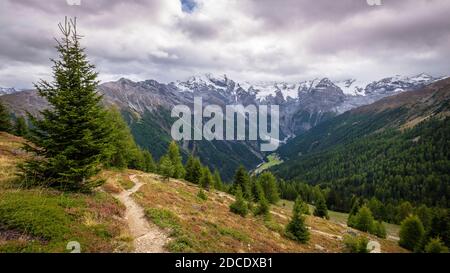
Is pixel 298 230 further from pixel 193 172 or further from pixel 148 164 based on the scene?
pixel 148 164

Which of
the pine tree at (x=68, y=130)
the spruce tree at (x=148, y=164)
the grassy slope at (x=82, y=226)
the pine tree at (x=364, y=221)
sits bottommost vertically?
the pine tree at (x=364, y=221)

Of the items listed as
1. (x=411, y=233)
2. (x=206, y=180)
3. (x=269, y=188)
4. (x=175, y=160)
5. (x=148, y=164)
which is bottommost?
(x=411, y=233)

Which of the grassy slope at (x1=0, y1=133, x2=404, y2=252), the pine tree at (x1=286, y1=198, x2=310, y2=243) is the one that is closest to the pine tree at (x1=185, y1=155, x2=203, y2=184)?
the pine tree at (x1=286, y1=198, x2=310, y2=243)

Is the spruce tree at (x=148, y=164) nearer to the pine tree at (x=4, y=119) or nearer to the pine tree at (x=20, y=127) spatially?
the pine tree at (x=20, y=127)

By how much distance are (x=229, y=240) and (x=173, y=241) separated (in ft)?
20.1

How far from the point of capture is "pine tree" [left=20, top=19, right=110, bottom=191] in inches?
768

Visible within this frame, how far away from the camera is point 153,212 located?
2175 centimetres

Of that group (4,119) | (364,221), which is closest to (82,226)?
(4,119)

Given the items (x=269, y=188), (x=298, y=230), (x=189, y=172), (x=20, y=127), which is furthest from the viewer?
(x=269, y=188)

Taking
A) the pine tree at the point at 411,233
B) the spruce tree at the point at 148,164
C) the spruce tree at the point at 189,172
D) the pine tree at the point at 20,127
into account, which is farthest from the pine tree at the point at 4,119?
the pine tree at the point at 411,233

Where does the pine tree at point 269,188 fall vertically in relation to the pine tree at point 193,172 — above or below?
below

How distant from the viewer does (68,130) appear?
1967 cm

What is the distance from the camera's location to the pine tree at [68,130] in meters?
19.5

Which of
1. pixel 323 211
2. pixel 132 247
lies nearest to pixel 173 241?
pixel 132 247
